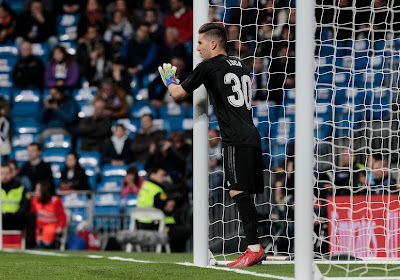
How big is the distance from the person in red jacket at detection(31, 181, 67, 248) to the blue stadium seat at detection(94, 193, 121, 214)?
1.10m

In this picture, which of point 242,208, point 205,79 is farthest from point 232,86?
point 242,208

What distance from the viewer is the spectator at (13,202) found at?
37.5ft

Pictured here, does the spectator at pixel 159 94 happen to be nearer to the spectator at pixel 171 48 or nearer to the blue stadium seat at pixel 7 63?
the spectator at pixel 171 48

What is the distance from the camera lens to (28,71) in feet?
47.7

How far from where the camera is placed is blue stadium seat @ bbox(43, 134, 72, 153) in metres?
13.6

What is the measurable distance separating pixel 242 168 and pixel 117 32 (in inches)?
379

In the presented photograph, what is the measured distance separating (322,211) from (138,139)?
5207 millimetres

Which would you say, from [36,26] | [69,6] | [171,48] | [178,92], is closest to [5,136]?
[36,26]

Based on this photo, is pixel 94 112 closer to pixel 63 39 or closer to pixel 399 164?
pixel 63 39

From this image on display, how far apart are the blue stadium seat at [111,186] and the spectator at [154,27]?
2.84 m

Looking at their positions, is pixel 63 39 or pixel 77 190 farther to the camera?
pixel 63 39

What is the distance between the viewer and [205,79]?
5.71 meters

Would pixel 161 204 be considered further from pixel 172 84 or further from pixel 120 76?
pixel 172 84

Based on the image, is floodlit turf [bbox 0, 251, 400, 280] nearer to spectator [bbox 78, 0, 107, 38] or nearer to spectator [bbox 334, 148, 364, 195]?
spectator [bbox 334, 148, 364, 195]
